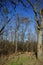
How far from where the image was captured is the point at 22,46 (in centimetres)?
5534

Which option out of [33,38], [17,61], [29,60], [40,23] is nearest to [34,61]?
[29,60]

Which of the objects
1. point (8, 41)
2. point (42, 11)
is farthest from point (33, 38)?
point (42, 11)

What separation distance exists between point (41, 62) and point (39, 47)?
1828 millimetres

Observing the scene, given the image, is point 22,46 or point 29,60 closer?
point 29,60

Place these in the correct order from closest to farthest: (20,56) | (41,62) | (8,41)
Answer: (41,62) → (20,56) → (8,41)

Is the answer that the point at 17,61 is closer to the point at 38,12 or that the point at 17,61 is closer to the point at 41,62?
the point at 41,62

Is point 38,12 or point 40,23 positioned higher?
point 38,12

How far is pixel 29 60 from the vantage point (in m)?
15.6

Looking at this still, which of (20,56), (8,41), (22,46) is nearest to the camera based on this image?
(20,56)

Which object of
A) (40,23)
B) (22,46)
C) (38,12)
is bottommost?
(22,46)

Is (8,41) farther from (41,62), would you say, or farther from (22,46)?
(41,62)

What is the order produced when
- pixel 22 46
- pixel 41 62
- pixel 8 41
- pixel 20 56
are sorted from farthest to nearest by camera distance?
1. pixel 8 41
2. pixel 22 46
3. pixel 20 56
4. pixel 41 62

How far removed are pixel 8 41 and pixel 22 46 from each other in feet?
20.5

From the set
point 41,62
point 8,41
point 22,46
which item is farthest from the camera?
point 8,41
